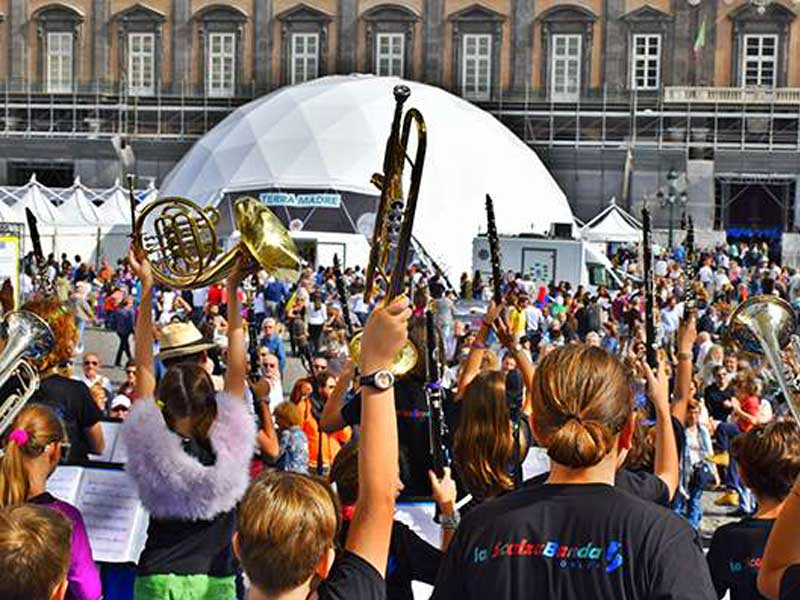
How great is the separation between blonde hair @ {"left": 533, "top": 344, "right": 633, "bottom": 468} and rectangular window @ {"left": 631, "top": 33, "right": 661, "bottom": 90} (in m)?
46.3

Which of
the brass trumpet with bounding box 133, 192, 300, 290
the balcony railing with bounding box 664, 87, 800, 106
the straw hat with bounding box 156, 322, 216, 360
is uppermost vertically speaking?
the balcony railing with bounding box 664, 87, 800, 106

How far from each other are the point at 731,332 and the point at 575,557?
208 centimetres

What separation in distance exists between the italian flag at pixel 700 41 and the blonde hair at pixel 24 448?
144ft

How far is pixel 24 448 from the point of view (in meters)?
4.26

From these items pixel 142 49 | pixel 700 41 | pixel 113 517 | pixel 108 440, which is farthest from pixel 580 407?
pixel 142 49

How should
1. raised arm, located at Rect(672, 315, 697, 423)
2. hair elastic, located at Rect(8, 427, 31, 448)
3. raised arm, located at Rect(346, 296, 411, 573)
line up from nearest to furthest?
raised arm, located at Rect(346, 296, 411, 573) → hair elastic, located at Rect(8, 427, 31, 448) → raised arm, located at Rect(672, 315, 697, 423)

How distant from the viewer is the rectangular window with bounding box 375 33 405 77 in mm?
49812

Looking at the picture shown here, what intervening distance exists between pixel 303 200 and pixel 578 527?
3265 cm

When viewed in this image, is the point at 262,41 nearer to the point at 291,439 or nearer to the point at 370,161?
the point at 370,161

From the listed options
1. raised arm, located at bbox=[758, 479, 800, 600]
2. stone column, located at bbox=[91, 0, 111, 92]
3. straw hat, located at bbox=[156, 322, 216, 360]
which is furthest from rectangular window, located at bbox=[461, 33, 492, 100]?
raised arm, located at bbox=[758, 479, 800, 600]

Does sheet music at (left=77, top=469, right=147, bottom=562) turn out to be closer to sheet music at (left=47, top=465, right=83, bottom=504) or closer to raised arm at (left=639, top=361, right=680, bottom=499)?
sheet music at (left=47, top=465, right=83, bottom=504)

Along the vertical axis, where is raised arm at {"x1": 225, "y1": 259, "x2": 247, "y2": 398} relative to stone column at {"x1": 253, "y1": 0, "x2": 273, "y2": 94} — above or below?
below

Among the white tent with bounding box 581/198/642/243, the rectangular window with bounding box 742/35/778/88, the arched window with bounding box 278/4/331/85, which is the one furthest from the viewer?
the arched window with bounding box 278/4/331/85

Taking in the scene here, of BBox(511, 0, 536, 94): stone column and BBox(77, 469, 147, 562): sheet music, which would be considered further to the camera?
BBox(511, 0, 536, 94): stone column
